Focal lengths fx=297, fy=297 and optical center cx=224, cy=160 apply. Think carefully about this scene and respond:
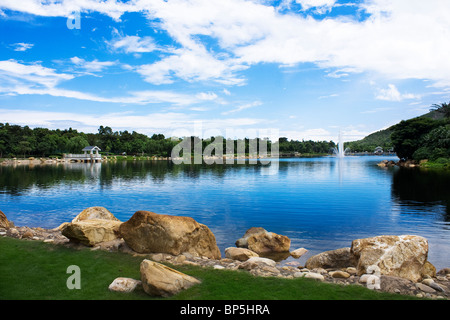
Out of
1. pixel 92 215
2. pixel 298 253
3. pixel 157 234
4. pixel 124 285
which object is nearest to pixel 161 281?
pixel 124 285

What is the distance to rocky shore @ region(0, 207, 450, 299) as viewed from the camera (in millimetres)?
8322

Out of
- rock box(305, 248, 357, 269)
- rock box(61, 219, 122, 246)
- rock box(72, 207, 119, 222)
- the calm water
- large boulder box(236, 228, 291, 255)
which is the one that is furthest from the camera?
the calm water

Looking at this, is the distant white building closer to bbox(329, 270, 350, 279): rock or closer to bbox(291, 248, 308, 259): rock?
bbox(291, 248, 308, 259): rock

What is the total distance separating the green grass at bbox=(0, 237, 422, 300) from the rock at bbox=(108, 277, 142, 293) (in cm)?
18

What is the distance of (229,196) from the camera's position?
32.0 m

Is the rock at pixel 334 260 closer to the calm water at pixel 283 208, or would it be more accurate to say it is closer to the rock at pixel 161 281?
the calm water at pixel 283 208

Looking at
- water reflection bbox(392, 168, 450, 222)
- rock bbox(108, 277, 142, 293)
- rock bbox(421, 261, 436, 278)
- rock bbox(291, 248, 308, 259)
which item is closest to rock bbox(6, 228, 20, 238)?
rock bbox(108, 277, 142, 293)

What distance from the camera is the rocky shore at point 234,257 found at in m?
8.32

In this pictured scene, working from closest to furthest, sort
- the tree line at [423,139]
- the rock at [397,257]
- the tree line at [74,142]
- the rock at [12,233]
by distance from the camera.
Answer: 1. the rock at [397,257]
2. the rock at [12,233]
3. the tree line at [423,139]
4. the tree line at [74,142]

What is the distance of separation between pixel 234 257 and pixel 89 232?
6178 millimetres

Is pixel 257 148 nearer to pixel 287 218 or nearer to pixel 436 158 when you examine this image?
pixel 436 158

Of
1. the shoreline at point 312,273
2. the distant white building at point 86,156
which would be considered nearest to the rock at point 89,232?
the shoreline at point 312,273

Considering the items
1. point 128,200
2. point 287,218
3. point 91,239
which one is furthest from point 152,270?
point 128,200
